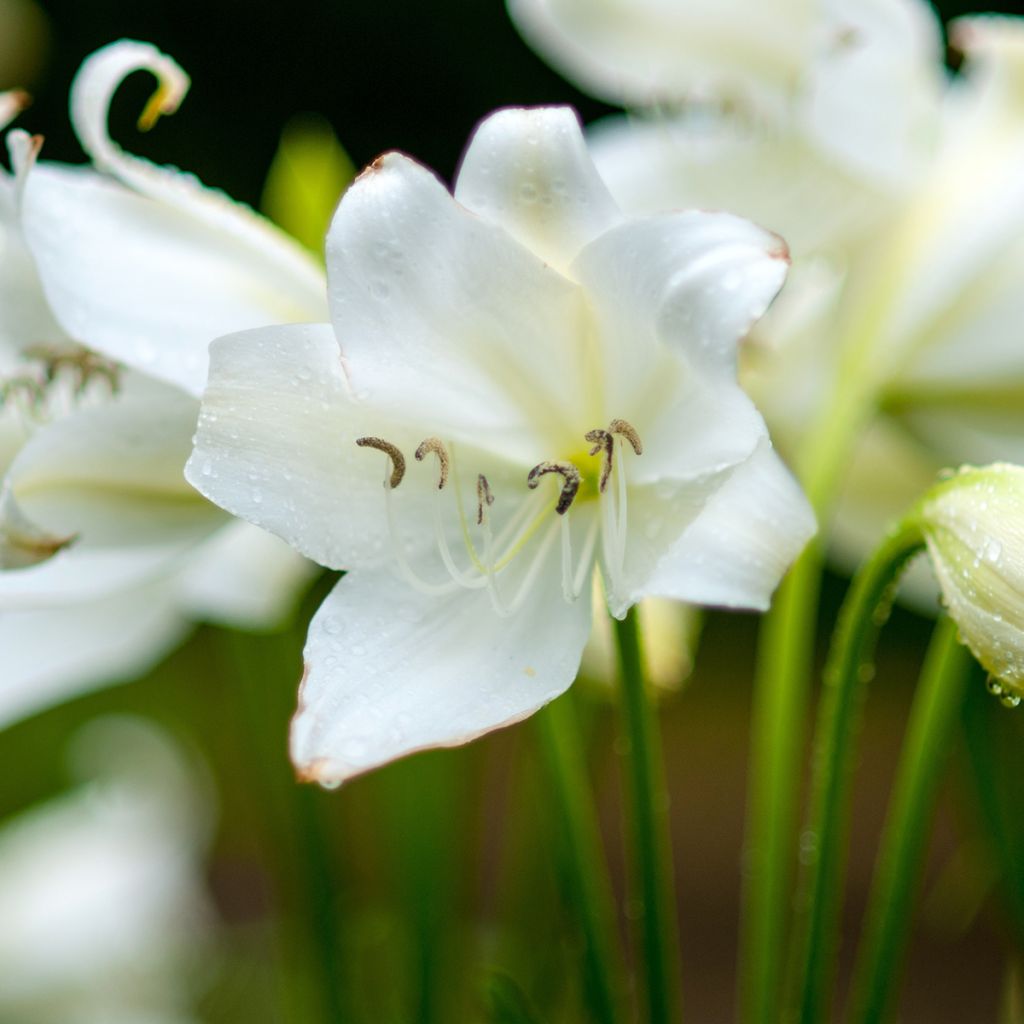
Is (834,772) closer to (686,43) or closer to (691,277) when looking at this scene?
(691,277)

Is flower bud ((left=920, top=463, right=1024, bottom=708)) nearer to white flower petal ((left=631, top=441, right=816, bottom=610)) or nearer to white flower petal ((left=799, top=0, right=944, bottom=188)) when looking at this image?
white flower petal ((left=631, top=441, right=816, bottom=610))

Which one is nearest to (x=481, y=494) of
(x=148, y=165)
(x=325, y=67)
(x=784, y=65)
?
(x=148, y=165)

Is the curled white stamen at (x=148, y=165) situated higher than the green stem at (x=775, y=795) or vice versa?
the curled white stamen at (x=148, y=165)

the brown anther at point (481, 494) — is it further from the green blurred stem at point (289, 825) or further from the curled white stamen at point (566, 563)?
the green blurred stem at point (289, 825)

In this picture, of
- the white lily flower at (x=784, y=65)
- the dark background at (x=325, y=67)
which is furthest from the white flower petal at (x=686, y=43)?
the dark background at (x=325, y=67)

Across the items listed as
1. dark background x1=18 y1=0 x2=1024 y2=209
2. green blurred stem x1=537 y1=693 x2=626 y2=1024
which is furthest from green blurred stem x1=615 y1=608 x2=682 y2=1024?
dark background x1=18 y1=0 x2=1024 y2=209
